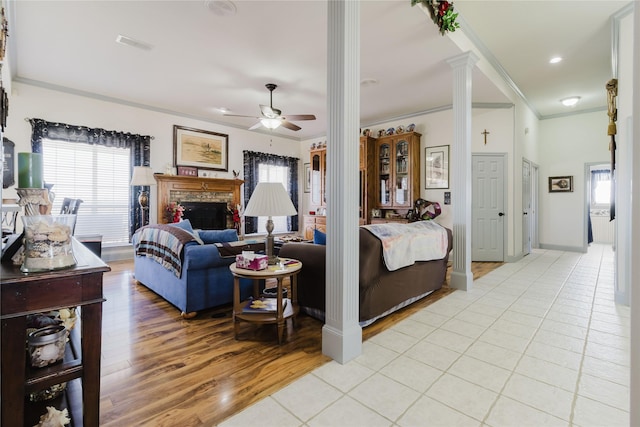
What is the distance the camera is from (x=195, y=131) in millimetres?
6398

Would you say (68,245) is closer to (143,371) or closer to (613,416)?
(143,371)

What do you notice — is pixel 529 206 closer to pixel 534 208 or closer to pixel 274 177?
pixel 534 208

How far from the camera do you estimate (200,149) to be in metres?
6.48

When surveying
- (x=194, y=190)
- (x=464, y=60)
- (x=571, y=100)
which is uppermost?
(x=571, y=100)

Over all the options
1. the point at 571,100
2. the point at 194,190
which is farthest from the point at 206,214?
the point at 571,100

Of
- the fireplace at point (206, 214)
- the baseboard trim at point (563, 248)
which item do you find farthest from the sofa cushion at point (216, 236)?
the baseboard trim at point (563, 248)

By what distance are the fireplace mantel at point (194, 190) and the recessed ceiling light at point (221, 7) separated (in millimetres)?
A: 3578

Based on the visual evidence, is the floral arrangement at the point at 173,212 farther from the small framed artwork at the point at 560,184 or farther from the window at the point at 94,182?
the small framed artwork at the point at 560,184

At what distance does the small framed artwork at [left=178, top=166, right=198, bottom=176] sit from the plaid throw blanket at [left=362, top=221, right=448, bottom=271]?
453 cm

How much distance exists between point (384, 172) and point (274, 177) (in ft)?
9.72

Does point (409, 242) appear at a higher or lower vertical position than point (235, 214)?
lower

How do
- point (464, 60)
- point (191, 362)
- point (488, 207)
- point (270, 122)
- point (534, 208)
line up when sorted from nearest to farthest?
1. point (191, 362)
2. point (464, 60)
3. point (270, 122)
4. point (488, 207)
5. point (534, 208)

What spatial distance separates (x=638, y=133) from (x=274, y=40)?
365cm

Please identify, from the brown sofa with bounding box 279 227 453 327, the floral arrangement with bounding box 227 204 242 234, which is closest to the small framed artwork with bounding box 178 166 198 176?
the floral arrangement with bounding box 227 204 242 234
